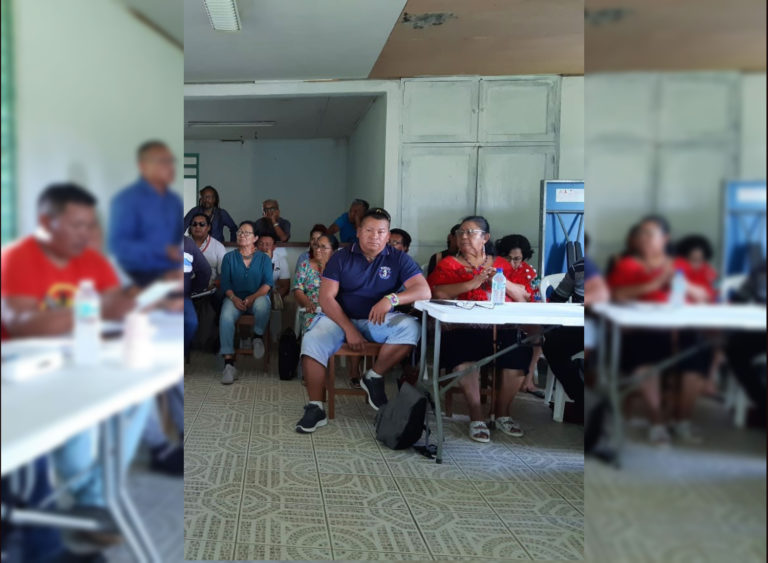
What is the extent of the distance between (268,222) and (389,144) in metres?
1.34

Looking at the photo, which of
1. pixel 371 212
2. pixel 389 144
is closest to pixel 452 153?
pixel 389 144

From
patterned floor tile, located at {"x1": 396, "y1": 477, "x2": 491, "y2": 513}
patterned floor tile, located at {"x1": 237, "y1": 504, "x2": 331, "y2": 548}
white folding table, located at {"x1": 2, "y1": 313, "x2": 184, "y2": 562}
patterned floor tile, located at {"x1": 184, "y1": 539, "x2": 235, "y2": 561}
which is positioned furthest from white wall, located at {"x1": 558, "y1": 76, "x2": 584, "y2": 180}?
white folding table, located at {"x1": 2, "y1": 313, "x2": 184, "y2": 562}

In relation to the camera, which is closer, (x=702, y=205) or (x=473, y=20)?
(x=702, y=205)

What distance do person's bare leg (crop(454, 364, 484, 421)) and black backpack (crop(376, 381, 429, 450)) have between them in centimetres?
35

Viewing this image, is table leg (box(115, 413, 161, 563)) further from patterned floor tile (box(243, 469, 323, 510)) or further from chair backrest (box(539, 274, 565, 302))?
chair backrest (box(539, 274, 565, 302))

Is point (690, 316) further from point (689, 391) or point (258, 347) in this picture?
point (258, 347)

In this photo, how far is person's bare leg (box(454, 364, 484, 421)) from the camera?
2.94m

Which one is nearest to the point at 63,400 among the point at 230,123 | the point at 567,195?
the point at 567,195

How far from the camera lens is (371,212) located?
325 cm

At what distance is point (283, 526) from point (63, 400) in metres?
1.44

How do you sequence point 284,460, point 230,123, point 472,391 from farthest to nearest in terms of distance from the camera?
point 230,123
point 472,391
point 284,460

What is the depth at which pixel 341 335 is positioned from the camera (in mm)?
3123

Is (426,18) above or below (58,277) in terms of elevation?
above

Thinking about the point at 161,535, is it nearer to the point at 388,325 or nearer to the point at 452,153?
A: the point at 388,325
